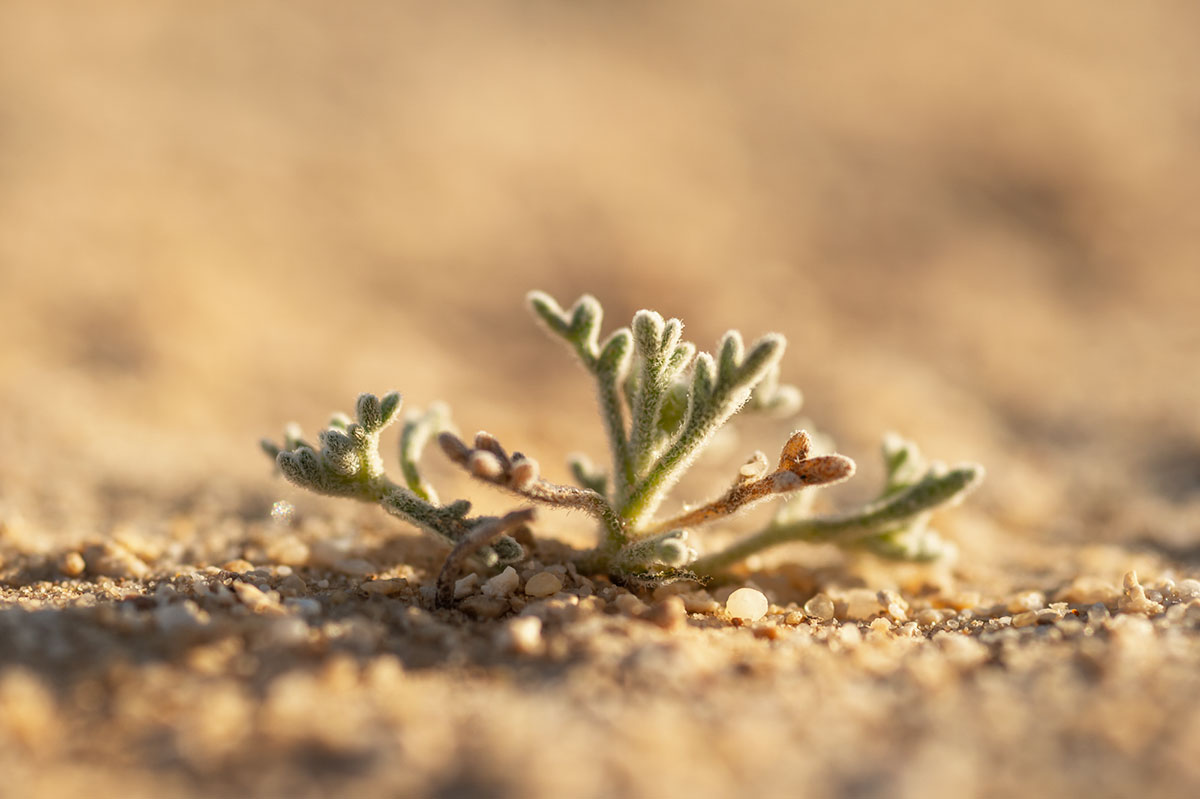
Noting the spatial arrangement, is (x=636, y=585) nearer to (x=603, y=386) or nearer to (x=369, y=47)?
(x=603, y=386)

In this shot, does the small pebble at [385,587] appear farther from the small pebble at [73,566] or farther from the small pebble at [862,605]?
the small pebble at [862,605]

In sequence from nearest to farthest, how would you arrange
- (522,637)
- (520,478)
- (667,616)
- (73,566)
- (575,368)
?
(522,637) → (667,616) → (520,478) → (73,566) → (575,368)

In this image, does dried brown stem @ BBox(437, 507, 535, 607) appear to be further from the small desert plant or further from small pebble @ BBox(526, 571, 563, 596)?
small pebble @ BBox(526, 571, 563, 596)

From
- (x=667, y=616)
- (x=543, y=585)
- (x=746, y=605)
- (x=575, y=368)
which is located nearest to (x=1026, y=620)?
(x=746, y=605)

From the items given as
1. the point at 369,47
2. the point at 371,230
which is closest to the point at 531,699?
the point at 371,230

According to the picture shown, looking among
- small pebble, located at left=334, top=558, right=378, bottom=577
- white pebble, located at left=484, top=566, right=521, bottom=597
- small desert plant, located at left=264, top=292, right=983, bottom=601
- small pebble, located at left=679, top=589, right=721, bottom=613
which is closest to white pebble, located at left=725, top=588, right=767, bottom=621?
small pebble, located at left=679, top=589, right=721, bottom=613

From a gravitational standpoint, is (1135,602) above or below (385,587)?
above

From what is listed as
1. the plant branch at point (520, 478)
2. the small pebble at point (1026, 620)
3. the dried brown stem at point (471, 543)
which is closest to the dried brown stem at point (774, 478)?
the plant branch at point (520, 478)

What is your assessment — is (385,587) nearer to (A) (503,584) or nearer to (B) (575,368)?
(A) (503,584)
